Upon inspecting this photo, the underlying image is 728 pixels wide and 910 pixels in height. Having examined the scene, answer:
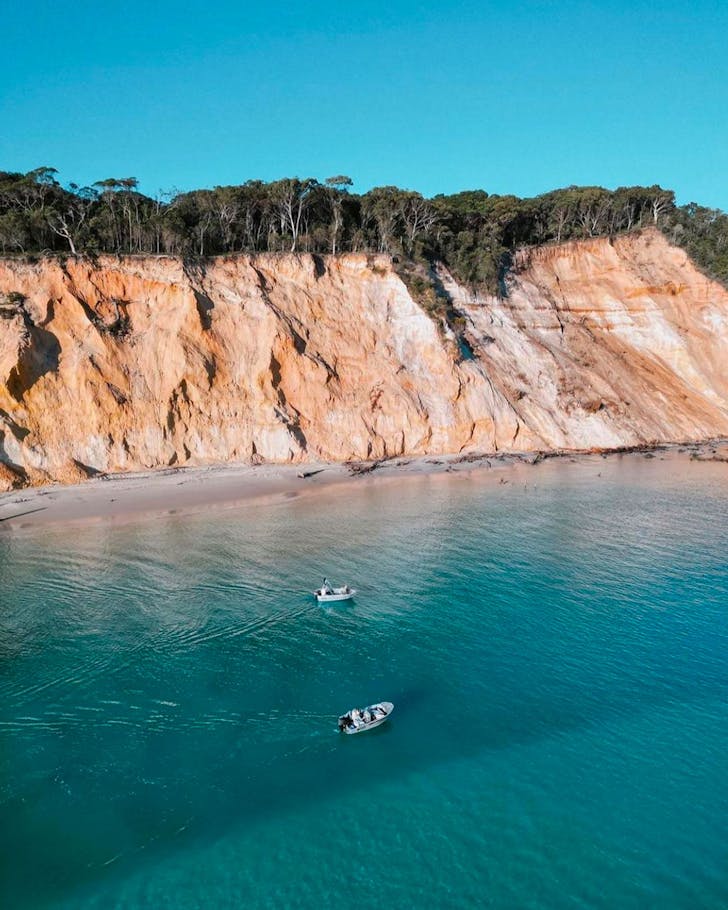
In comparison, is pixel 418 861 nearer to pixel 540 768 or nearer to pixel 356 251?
pixel 540 768

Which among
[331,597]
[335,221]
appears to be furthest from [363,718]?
[335,221]

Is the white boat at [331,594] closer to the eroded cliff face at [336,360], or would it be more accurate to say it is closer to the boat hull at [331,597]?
the boat hull at [331,597]

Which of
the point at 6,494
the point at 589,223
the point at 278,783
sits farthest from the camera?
the point at 589,223

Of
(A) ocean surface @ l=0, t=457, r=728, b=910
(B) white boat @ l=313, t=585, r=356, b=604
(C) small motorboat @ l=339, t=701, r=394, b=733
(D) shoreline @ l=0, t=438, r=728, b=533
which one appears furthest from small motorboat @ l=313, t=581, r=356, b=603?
(D) shoreline @ l=0, t=438, r=728, b=533

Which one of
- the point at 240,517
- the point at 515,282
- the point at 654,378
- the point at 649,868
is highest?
the point at 515,282

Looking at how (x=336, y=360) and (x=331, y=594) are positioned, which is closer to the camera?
(x=331, y=594)

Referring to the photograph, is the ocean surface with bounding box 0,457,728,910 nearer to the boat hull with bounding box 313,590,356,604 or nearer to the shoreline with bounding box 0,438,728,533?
the boat hull with bounding box 313,590,356,604

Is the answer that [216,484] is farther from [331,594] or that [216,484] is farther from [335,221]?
[335,221]

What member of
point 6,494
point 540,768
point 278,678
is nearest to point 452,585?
point 278,678
